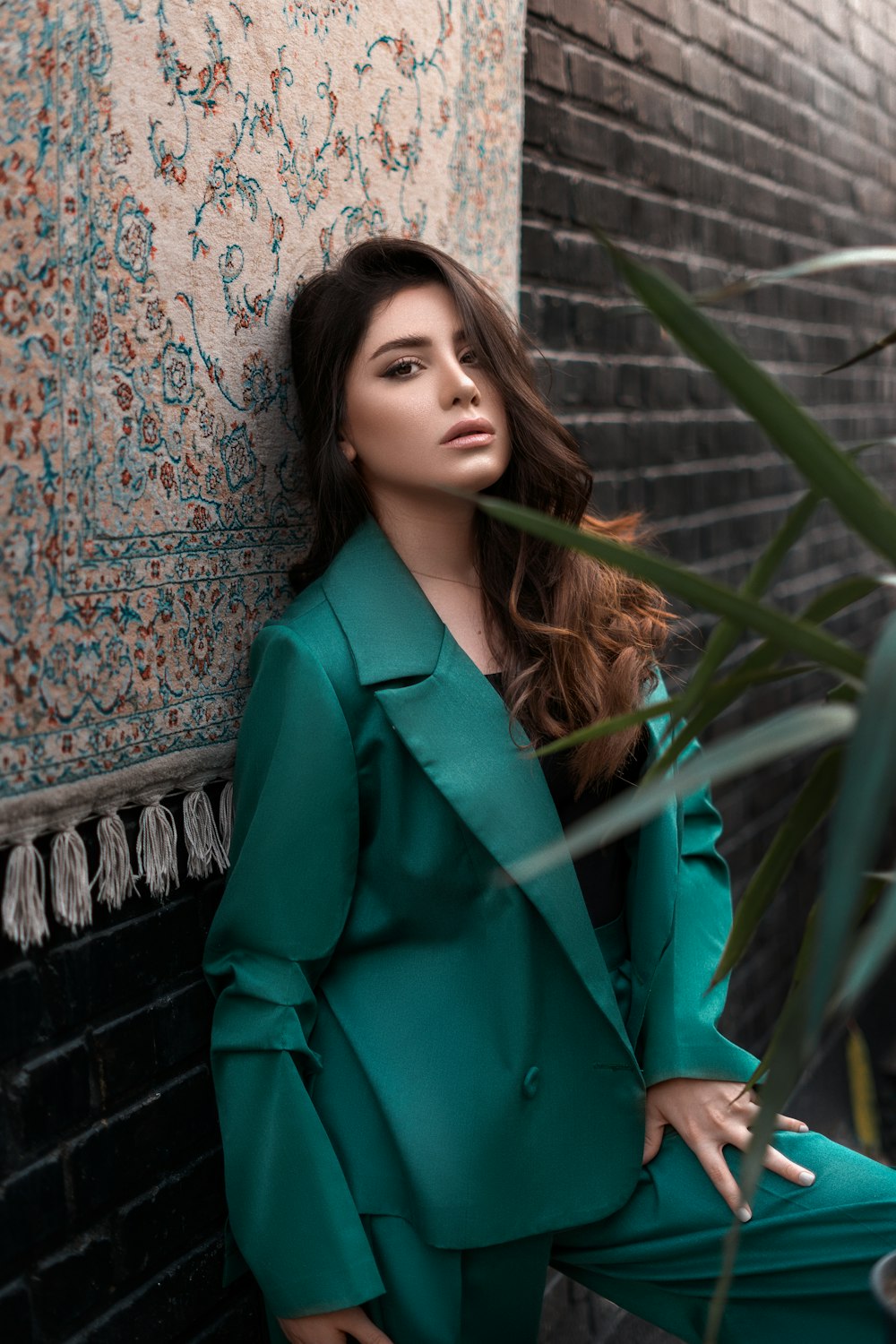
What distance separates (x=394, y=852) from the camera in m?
1.48

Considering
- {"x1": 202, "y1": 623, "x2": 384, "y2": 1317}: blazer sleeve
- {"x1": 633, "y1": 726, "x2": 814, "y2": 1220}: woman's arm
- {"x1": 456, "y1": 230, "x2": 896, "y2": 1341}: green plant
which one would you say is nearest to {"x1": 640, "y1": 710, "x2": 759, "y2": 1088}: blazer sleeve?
{"x1": 633, "y1": 726, "x2": 814, "y2": 1220}: woman's arm

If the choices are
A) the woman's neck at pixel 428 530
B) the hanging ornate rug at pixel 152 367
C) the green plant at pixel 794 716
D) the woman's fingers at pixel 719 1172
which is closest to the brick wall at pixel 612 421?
the hanging ornate rug at pixel 152 367

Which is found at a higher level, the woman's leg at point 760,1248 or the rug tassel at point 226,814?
the rug tassel at point 226,814

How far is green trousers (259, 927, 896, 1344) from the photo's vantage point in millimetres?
1438

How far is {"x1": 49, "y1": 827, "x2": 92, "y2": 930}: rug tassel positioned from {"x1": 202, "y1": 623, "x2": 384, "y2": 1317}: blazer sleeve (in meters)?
0.16

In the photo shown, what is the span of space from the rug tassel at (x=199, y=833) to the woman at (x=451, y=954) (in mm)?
64

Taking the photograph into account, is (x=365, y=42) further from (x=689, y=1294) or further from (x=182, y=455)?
(x=689, y=1294)

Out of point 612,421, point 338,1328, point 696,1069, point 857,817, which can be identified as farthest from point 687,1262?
point 612,421

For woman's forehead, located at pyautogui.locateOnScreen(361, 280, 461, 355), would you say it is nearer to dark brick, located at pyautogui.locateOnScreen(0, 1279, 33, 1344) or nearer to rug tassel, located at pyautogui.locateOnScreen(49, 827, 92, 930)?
rug tassel, located at pyautogui.locateOnScreen(49, 827, 92, 930)

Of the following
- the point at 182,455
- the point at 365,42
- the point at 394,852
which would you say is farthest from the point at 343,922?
the point at 365,42

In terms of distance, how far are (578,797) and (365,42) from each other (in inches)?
40.6

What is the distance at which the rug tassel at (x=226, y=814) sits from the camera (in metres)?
1.58

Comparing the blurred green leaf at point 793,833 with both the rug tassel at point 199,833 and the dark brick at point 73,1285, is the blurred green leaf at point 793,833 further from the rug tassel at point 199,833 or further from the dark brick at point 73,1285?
the dark brick at point 73,1285

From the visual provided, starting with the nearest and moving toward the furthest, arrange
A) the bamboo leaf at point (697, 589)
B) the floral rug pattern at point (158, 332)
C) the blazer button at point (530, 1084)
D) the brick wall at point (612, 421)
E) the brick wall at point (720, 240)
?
the bamboo leaf at point (697, 589), the floral rug pattern at point (158, 332), the brick wall at point (612, 421), the blazer button at point (530, 1084), the brick wall at point (720, 240)
